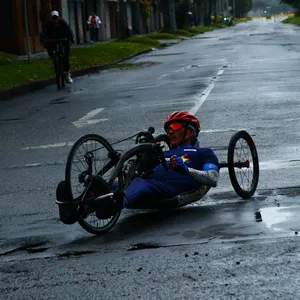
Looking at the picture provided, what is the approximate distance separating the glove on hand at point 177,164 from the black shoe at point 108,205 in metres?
0.61

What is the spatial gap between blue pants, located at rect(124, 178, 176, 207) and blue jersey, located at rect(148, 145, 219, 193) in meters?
0.09

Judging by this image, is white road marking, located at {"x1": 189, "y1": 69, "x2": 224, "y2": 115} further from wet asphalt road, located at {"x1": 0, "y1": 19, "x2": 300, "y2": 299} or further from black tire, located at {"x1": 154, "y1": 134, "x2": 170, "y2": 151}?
black tire, located at {"x1": 154, "y1": 134, "x2": 170, "y2": 151}

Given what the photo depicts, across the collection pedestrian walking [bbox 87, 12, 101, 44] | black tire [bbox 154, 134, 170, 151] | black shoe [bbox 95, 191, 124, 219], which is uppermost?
black tire [bbox 154, 134, 170, 151]

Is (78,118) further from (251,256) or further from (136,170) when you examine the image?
(251,256)

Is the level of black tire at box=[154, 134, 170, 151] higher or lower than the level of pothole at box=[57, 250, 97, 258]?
higher

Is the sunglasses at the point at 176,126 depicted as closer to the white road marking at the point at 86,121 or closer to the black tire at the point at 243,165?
the black tire at the point at 243,165

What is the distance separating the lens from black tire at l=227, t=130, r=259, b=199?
817cm

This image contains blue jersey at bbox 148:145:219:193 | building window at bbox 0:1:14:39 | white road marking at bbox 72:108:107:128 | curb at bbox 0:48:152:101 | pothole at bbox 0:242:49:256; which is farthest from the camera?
building window at bbox 0:1:14:39

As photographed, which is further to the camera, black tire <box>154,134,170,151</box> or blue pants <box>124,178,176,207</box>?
black tire <box>154,134,170,151</box>

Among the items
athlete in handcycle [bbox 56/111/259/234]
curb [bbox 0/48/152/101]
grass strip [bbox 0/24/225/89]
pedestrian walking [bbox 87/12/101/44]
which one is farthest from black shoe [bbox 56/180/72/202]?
pedestrian walking [bbox 87/12/101/44]

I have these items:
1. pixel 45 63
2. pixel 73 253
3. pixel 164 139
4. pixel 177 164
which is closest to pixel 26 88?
pixel 45 63

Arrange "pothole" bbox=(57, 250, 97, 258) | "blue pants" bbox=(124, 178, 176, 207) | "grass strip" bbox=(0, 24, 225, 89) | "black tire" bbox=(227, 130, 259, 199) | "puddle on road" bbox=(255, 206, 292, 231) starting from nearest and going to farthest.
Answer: "pothole" bbox=(57, 250, 97, 258) → "puddle on road" bbox=(255, 206, 292, 231) → "blue pants" bbox=(124, 178, 176, 207) → "black tire" bbox=(227, 130, 259, 199) → "grass strip" bbox=(0, 24, 225, 89)

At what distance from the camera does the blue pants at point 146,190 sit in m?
7.46

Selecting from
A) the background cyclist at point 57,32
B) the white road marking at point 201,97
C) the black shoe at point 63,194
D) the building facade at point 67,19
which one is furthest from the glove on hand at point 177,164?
the building facade at point 67,19
